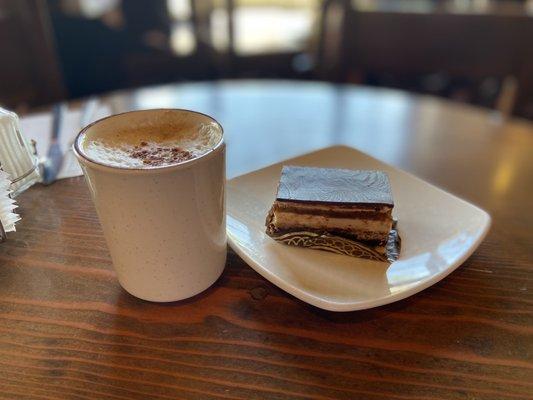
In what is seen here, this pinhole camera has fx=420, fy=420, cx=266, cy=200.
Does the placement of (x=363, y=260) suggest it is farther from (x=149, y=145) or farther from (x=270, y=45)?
(x=270, y=45)

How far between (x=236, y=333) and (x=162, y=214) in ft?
0.48

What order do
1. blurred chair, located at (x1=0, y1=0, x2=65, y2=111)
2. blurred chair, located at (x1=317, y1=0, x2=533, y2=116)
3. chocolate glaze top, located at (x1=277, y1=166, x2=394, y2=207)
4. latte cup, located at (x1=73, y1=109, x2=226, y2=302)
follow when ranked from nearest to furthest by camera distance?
latte cup, located at (x1=73, y1=109, x2=226, y2=302), chocolate glaze top, located at (x1=277, y1=166, x2=394, y2=207), blurred chair, located at (x1=317, y1=0, x2=533, y2=116), blurred chair, located at (x1=0, y1=0, x2=65, y2=111)

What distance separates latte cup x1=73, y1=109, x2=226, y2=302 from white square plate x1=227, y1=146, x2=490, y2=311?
66mm

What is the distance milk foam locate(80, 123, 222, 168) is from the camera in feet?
1.37

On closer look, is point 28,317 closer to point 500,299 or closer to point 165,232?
point 165,232

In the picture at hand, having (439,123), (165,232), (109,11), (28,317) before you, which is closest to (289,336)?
(165,232)

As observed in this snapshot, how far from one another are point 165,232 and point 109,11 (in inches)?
85.9

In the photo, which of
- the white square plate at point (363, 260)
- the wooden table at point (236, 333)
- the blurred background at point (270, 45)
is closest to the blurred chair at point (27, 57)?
the blurred background at point (270, 45)

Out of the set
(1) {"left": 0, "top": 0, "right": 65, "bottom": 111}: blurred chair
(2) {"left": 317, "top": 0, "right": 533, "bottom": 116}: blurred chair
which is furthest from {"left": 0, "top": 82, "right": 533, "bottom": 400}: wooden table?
(1) {"left": 0, "top": 0, "right": 65, "bottom": 111}: blurred chair

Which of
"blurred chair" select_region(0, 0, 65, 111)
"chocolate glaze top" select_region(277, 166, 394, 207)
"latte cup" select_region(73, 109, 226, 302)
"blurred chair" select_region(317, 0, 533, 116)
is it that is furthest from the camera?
"blurred chair" select_region(0, 0, 65, 111)

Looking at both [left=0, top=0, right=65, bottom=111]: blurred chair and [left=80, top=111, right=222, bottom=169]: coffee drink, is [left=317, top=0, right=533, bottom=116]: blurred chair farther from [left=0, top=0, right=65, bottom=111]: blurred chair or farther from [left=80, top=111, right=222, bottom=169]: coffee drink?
[left=80, top=111, right=222, bottom=169]: coffee drink

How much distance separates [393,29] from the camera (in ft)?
5.77

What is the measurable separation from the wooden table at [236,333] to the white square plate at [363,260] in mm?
28

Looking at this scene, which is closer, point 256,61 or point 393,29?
point 393,29
